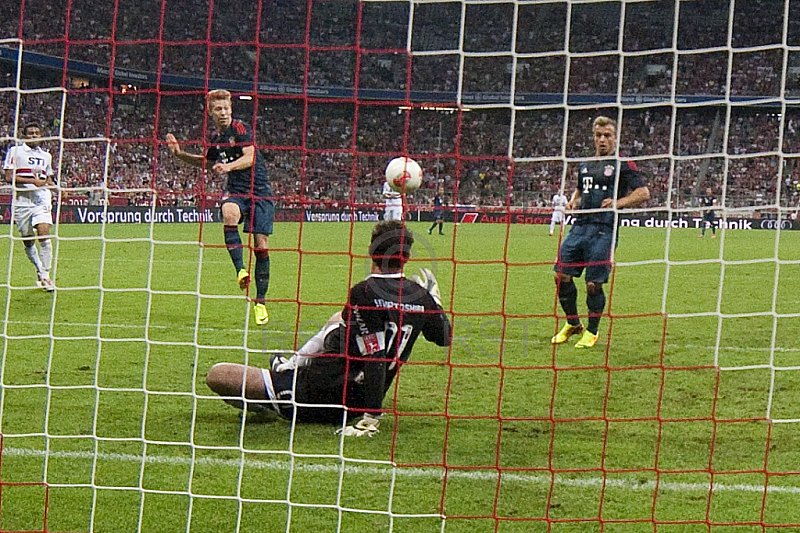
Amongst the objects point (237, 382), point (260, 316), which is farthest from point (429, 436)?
point (260, 316)

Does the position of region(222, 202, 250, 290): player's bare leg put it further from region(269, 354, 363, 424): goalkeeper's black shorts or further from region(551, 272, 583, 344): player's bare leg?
region(269, 354, 363, 424): goalkeeper's black shorts

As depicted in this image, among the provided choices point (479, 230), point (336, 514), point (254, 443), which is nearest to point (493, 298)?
point (254, 443)

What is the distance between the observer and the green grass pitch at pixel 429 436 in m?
4.12

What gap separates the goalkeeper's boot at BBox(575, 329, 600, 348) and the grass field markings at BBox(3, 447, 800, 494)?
3.24 m

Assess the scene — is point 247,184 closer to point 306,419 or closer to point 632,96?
point 306,419

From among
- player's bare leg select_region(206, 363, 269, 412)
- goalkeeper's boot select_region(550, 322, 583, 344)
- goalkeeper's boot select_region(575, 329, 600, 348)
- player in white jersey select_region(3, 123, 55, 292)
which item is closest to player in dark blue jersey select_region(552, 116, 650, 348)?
goalkeeper's boot select_region(575, 329, 600, 348)

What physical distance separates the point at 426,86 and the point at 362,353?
27.4 metres

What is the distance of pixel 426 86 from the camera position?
3145 centimetres

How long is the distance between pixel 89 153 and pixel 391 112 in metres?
8.58

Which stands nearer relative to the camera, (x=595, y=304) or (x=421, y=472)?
(x=421, y=472)

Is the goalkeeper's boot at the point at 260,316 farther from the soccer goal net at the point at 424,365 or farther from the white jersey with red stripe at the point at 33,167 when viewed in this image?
the white jersey with red stripe at the point at 33,167

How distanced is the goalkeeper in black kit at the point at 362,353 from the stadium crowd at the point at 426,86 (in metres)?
16.1

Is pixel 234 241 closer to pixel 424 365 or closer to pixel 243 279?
pixel 243 279

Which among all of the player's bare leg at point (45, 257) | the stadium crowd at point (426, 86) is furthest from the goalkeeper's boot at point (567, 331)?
the stadium crowd at point (426, 86)
